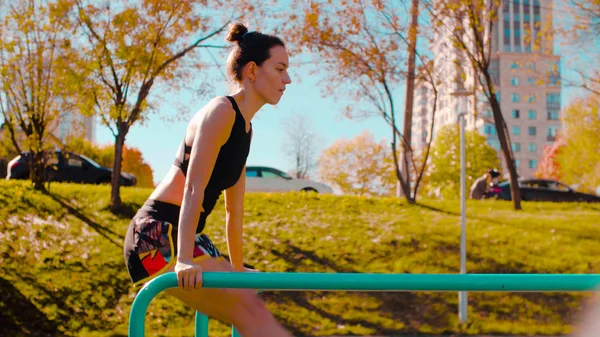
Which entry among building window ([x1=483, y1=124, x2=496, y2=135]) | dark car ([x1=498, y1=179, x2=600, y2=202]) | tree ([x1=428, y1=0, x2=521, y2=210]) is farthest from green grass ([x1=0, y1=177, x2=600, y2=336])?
building window ([x1=483, y1=124, x2=496, y2=135])

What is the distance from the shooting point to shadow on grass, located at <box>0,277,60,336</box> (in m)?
9.41

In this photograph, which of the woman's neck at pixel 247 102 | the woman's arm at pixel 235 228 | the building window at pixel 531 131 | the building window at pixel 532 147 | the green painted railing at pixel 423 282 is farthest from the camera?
the building window at pixel 532 147

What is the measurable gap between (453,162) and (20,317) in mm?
39305

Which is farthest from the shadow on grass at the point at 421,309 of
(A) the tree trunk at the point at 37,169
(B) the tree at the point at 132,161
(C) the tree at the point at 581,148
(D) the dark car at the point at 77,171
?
(B) the tree at the point at 132,161

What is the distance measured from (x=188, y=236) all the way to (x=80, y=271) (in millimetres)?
9829

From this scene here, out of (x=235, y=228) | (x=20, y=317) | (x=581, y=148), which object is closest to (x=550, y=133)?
(x=581, y=148)

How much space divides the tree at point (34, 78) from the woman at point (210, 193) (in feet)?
40.2

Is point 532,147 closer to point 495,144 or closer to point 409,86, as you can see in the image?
point 495,144

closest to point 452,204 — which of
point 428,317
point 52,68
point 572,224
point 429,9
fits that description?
point 572,224

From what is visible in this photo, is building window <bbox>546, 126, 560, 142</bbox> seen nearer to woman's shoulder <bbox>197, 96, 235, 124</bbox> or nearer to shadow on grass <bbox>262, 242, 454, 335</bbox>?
shadow on grass <bbox>262, 242, 454, 335</bbox>

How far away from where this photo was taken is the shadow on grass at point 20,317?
9.41 metres

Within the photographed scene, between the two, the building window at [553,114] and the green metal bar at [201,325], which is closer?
the green metal bar at [201,325]

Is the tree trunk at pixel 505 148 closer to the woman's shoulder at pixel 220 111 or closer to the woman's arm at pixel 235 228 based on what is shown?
the woman's arm at pixel 235 228

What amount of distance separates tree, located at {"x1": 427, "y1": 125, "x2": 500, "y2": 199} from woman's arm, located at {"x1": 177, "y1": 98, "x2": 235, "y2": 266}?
142ft
